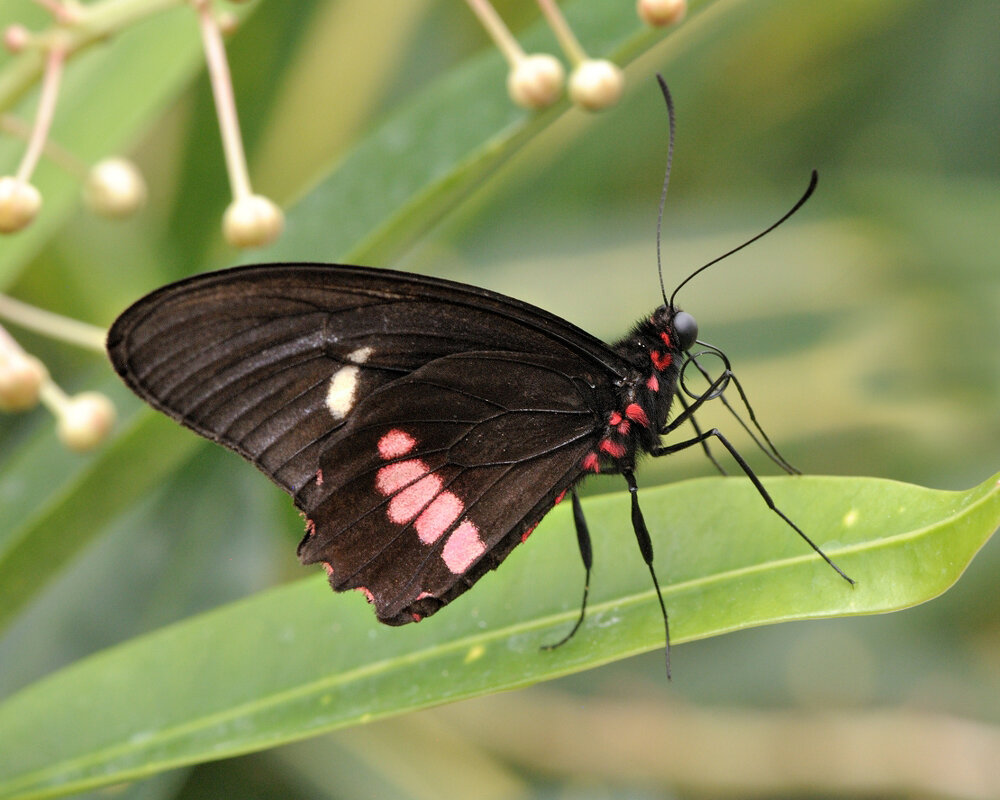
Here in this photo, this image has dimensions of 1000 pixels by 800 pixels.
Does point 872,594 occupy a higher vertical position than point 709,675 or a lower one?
higher

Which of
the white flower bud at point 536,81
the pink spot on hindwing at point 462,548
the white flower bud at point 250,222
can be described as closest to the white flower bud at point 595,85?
the white flower bud at point 536,81

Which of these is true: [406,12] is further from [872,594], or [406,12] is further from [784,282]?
[872,594]

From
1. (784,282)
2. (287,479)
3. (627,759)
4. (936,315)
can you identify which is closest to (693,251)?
(784,282)

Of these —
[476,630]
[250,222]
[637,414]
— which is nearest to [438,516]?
[476,630]

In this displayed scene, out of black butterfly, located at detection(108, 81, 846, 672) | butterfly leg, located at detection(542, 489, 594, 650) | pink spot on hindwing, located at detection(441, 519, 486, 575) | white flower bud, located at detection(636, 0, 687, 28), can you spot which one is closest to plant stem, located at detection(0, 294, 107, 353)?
black butterfly, located at detection(108, 81, 846, 672)

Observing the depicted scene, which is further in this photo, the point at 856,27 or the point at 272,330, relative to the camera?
the point at 856,27

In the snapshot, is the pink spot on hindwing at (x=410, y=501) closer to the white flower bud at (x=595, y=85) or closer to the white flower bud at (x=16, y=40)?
the white flower bud at (x=595, y=85)

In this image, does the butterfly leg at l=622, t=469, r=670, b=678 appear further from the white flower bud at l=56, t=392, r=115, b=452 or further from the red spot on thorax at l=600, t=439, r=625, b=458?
the white flower bud at l=56, t=392, r=115, b=452

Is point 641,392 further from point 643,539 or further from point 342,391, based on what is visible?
point 342,391
